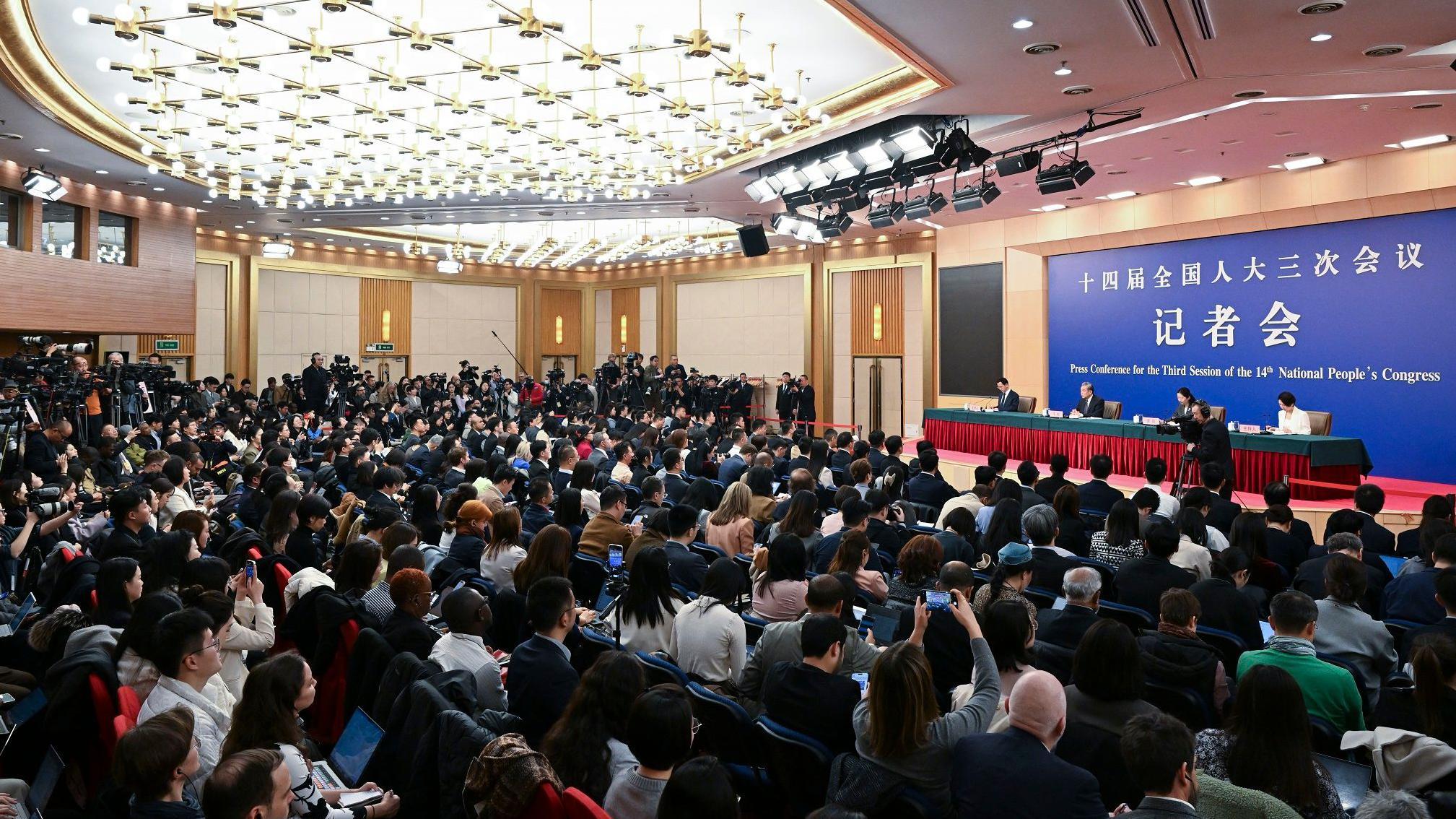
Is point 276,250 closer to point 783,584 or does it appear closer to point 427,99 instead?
point 427,99

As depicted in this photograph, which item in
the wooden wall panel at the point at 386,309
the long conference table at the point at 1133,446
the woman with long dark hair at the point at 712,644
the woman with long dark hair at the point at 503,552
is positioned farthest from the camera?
the wooden wall panel at the point at 386,309

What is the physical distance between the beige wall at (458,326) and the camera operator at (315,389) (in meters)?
5.44

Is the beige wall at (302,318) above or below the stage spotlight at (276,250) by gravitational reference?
below

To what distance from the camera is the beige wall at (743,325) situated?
21.3 m

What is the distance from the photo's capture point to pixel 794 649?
3.55 m

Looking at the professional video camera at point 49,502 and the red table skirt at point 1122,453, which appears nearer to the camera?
the professional video camera at point 49,502

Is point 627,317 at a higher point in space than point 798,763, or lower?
higher

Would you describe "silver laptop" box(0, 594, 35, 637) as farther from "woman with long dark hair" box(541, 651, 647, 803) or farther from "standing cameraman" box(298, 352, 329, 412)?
"standing cameraman" box(298, 352, 329, 412)

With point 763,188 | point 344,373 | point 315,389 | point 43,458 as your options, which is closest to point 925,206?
point 763,188

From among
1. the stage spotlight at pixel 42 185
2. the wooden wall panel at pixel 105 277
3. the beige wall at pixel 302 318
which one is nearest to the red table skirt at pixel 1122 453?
the stage spotlight at pixel 42 185

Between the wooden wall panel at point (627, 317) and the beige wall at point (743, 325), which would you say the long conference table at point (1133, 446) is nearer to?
the beige wall at point (743, 325)

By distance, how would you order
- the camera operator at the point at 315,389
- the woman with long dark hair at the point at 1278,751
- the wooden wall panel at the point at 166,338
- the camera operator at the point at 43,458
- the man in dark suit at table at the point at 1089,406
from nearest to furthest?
the woman with long dark hair at the point at 1278,751, the camera operator at the point at 43,458, the man in dark suit at table at the point at 1089,406, the wooden wall panel at the point at 166,338, the camera operator at the point at 315,389

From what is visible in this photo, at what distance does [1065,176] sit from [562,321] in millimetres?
17168

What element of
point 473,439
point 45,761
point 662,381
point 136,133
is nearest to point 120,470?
point 473,439
